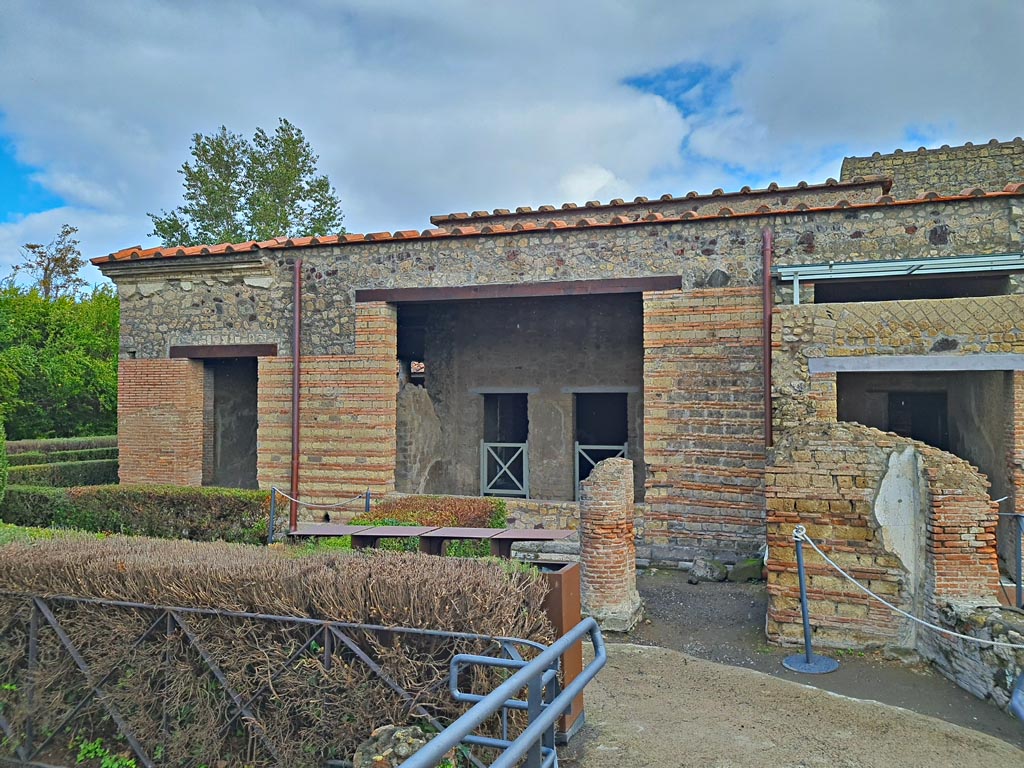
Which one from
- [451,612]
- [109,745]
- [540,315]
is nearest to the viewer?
[451,612]

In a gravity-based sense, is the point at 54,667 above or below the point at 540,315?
below

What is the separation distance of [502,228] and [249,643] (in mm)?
7401

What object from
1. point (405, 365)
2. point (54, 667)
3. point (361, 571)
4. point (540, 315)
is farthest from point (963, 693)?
point (405, 365)

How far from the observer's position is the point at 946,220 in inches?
344

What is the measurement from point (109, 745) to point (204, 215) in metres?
27.5

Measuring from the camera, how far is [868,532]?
614 cm

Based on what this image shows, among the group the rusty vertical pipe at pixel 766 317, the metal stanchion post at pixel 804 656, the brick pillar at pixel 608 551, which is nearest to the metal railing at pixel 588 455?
the rusty vertical pipe at pixel 766 317

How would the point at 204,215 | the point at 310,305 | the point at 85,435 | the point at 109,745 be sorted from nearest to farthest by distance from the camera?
1. the point at 109,745
2. the point at 310,305
3. the point at 85,435
4. the point at 204,215

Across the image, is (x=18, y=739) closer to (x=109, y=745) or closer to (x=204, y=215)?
(x=109, y=745)

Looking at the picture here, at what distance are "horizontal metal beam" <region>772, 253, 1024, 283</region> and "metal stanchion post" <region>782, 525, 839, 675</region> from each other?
12.8ft

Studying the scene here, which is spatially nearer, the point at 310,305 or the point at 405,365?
the point at 310,305

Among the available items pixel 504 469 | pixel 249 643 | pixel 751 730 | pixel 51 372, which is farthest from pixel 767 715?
pixel 51 372

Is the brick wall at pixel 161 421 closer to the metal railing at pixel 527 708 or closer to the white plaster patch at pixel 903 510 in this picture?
the metal railing at pixel 527 708

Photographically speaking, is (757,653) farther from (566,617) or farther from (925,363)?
(925,363)
